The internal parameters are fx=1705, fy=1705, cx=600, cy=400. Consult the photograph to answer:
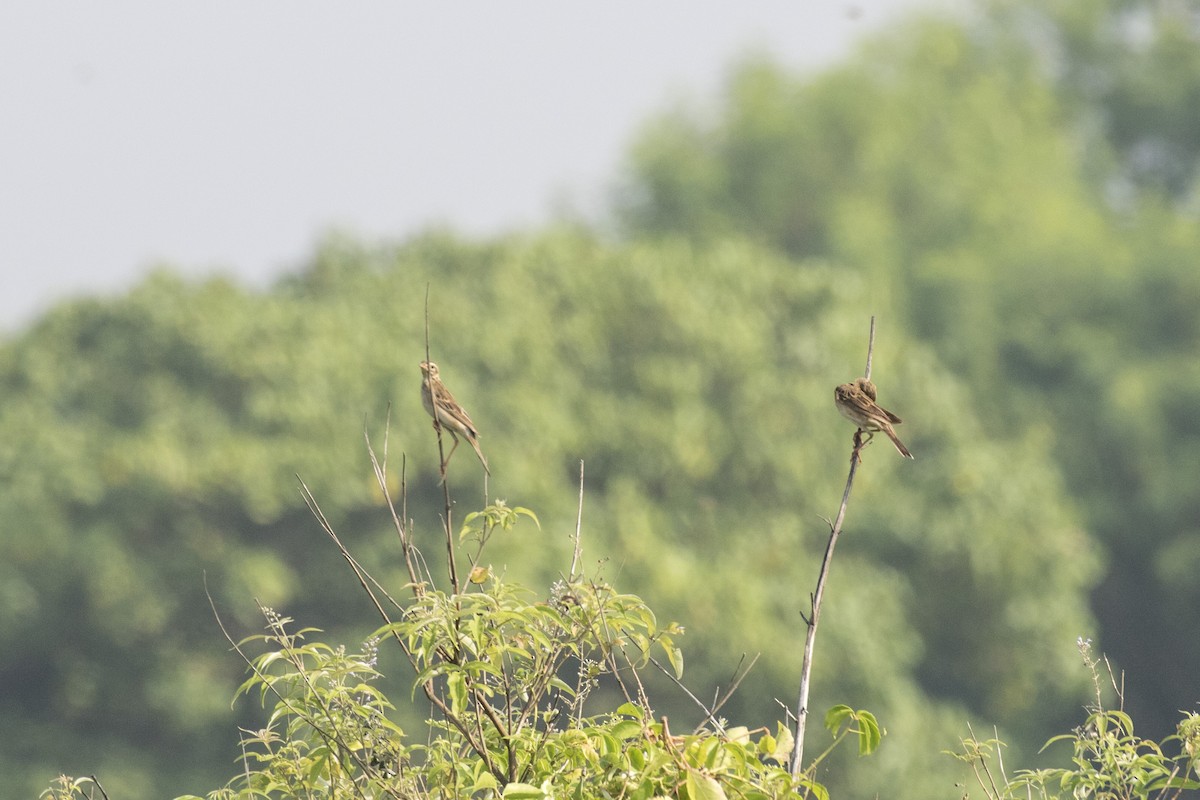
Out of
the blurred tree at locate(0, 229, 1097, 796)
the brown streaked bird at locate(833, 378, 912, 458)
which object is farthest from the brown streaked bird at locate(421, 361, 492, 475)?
the blurred tree at locate(0, 229, 1097, 796)

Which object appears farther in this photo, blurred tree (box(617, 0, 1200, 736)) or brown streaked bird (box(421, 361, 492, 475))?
blurred tree (box(617, 0, 1200, 736))

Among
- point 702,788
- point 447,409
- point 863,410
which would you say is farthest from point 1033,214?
point 702,788

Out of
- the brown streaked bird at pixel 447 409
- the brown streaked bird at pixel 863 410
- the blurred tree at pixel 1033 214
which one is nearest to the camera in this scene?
the brown streaked bird at pixel 447 409

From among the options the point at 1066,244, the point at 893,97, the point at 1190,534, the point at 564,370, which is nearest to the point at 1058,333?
the point at 1066,244

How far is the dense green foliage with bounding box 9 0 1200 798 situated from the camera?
22.4m

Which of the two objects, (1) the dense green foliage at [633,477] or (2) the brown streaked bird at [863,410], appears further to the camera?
(1) the dense green foliage at [633,477]

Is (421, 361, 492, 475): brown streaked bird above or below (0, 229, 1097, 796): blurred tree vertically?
below

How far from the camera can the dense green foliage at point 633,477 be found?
22.4m

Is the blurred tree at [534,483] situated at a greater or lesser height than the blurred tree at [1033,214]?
lesser

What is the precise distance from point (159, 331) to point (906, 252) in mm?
20946

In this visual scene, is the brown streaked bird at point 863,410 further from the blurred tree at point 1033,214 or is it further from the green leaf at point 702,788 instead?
the blurred tree at point 1033,214

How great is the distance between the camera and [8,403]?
2572 centimetres

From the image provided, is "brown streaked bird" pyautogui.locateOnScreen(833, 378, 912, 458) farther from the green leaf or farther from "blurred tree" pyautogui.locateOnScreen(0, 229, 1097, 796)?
"blurred tree" pyautogui.locateOnScreen(0, 229, 1097, 796)

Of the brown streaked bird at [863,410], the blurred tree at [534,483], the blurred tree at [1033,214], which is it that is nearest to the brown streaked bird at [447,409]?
the brown streaked bird at [863,410]
